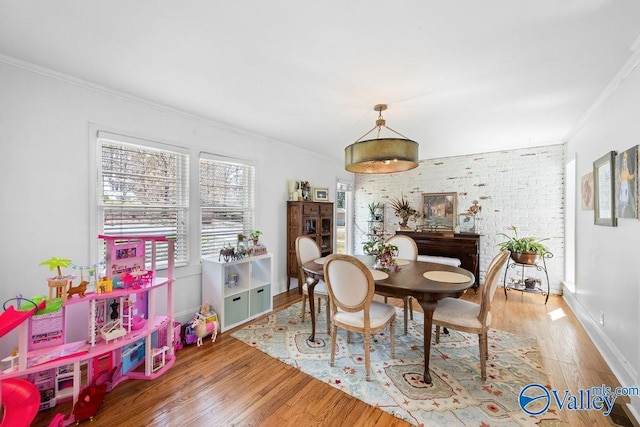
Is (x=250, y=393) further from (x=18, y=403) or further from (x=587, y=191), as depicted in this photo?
(x=587, y=191)

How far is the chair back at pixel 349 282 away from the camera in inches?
80.0

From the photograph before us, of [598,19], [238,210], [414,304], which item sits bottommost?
[414,304]

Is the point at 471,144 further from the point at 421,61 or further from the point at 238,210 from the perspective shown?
the point at 238,210

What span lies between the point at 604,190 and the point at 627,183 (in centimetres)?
55

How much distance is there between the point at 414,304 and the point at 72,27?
14.7ft

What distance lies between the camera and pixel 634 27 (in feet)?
5.08

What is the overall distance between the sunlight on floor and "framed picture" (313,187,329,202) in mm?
3695

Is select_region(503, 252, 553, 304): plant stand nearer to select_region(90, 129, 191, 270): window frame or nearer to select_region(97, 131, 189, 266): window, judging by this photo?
select_region(90, 129, 191, 270): window frame

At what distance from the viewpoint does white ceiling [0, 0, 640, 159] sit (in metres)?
1.42

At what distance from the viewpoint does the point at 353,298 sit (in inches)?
84.5

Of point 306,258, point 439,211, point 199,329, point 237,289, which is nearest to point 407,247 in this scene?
point 306,258

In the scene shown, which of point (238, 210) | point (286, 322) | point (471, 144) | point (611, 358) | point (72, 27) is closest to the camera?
point (72, 27)

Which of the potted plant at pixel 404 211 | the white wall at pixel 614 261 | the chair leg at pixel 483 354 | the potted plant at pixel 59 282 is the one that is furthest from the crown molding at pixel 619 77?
the potted plant at pixel 59 282

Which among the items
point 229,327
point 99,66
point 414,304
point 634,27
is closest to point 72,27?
point 99,66
